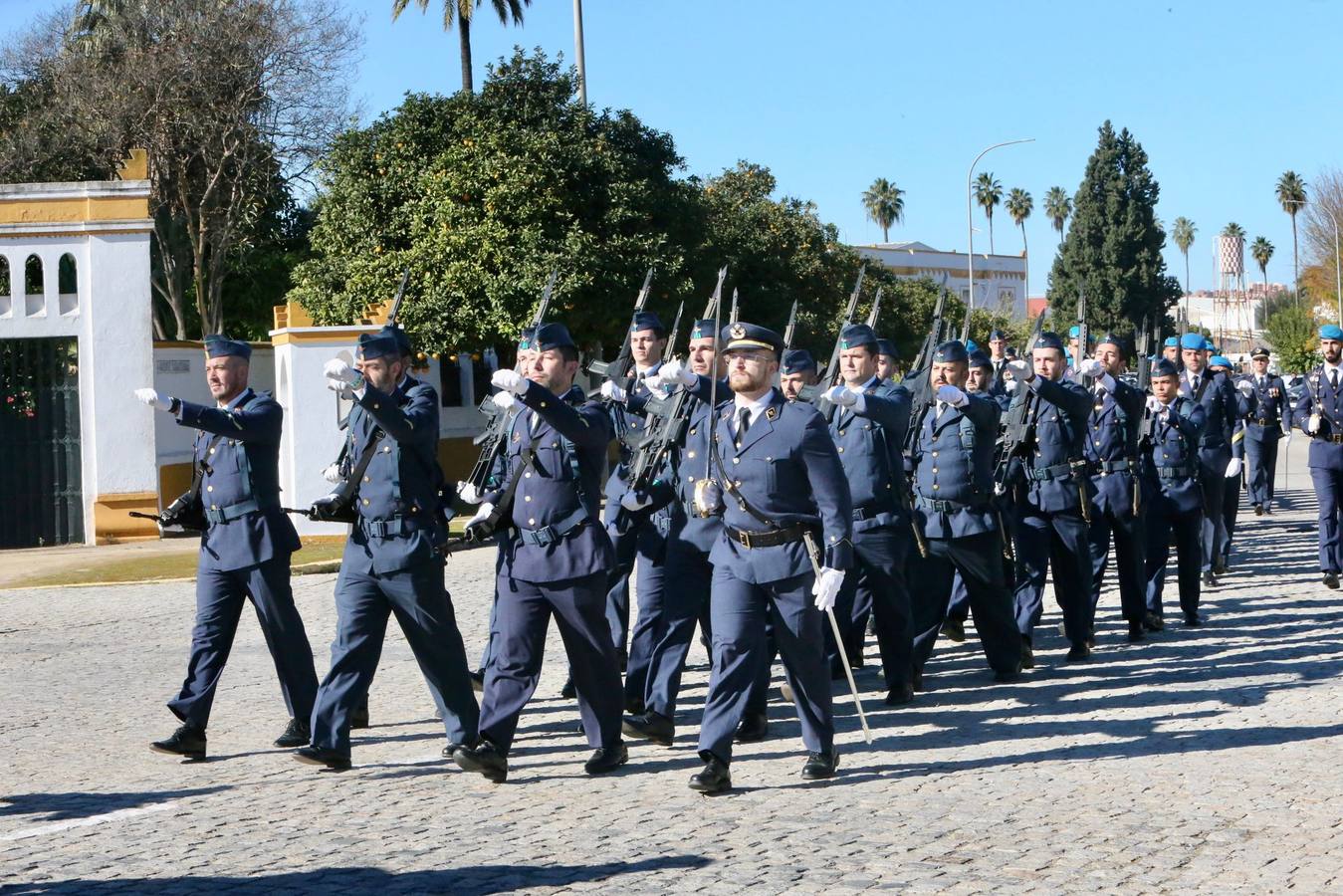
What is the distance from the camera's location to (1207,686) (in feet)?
30.1

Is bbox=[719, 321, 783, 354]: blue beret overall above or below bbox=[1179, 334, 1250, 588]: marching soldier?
above

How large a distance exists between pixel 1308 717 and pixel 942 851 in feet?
10.5

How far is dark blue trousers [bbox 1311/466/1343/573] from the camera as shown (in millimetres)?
13031

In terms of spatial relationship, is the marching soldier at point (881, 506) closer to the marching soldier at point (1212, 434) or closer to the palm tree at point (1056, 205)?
the marching soldier at point (1212, 434)

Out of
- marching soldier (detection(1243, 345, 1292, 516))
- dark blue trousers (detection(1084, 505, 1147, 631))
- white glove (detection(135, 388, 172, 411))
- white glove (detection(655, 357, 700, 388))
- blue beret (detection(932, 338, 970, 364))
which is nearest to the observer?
white glove (detection(655, 357, 700, 388))

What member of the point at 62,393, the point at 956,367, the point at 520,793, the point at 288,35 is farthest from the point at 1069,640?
the point at 288,35

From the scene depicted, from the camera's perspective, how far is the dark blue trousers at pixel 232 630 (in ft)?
25.5

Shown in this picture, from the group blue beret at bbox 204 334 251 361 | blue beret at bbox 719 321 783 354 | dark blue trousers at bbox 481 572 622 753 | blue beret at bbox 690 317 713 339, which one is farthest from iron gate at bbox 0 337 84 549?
blue beret at bbox 719 321 783 354

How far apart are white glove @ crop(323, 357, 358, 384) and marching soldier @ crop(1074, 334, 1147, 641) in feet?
18.0

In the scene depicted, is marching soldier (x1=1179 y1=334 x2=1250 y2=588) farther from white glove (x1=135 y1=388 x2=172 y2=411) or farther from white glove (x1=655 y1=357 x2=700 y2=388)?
white glove (x1=135 y1=388 x2=172 y2=411)

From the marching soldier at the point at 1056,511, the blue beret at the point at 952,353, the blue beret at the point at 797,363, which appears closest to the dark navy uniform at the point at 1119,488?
the marching soldier at the point at 1056,511

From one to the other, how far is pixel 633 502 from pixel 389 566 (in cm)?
134

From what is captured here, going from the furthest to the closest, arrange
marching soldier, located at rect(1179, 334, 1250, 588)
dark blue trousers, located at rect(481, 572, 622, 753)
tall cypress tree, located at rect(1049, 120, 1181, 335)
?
tall cypress tree, located at rect(1049, 120, 1181, 335), marching soldier, located at rect(1179, 334, 1250, 588), dark blue trousers, located at rect(481, 572, 622, 753)

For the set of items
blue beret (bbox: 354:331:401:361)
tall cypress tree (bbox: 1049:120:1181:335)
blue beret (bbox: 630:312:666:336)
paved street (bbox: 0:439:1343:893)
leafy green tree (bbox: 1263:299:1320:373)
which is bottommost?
paved street (bbox: 0:439:1343:893)
